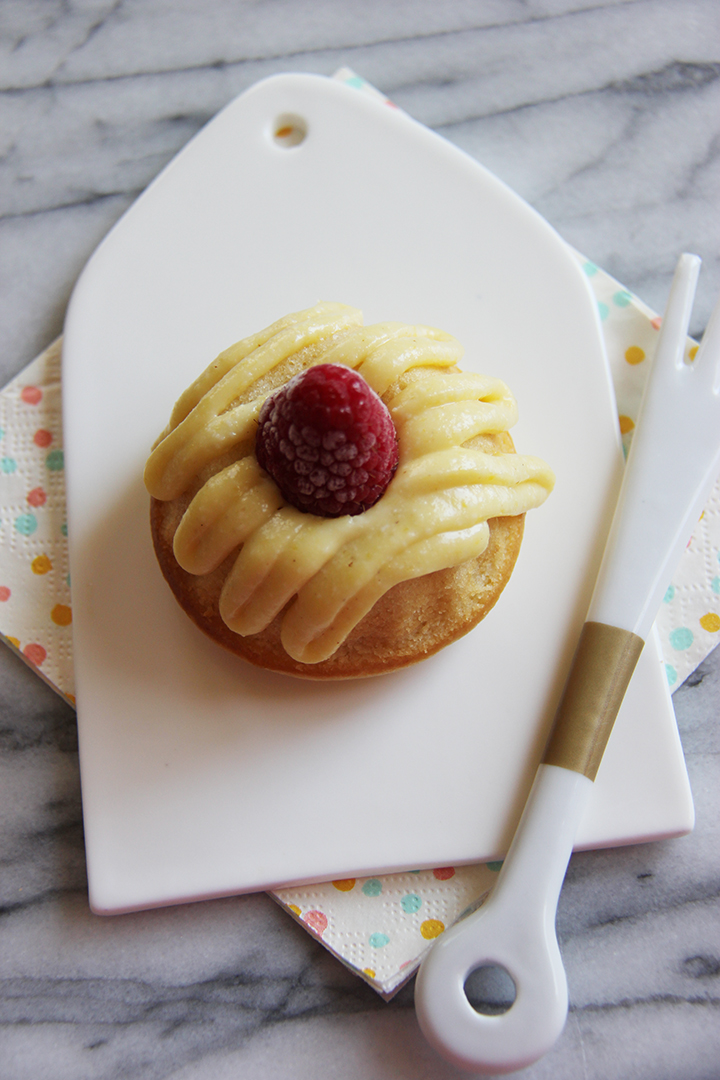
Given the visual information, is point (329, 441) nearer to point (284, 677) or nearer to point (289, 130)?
point (284, 677)

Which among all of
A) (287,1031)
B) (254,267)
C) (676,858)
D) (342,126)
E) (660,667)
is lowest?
(287,1031)

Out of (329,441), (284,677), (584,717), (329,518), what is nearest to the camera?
(329,441)

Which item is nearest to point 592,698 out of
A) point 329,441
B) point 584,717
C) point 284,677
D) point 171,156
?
point 584,717

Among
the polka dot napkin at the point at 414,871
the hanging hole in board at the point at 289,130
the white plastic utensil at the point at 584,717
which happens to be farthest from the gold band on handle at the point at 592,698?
the hanging hole in board at the point at 289,130

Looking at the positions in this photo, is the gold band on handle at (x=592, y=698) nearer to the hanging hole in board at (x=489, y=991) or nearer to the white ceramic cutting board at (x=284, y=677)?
the white ceramic cutting board at (x=284, y=677)

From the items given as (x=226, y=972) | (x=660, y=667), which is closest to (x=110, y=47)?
(x=660, y=667)

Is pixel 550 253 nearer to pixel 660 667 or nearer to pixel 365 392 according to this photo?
pixel 365 392
